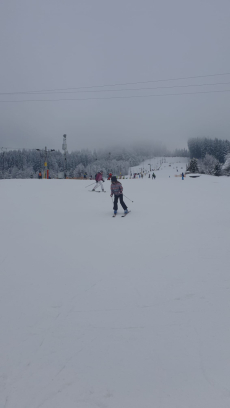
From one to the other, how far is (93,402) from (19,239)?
5.28 meters

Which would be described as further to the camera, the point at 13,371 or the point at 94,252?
the point at 94,252

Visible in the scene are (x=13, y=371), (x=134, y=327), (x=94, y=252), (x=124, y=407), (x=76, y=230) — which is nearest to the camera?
(x=124, y=407)

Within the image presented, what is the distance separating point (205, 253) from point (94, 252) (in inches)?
108

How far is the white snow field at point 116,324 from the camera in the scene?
6.79 ft

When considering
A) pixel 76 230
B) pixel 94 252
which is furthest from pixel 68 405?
pixel 76 230

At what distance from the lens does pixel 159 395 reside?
6.62 ft

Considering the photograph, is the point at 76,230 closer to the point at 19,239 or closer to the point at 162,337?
the point at 19,239

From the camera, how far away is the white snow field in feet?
6.79

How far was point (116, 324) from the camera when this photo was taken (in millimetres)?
2910

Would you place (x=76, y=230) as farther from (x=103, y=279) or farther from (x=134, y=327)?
(x=134, y=327)

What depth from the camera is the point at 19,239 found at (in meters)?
6.45

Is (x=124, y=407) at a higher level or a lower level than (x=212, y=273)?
lower

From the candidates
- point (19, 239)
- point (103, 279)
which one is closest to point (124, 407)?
point (103, 279)

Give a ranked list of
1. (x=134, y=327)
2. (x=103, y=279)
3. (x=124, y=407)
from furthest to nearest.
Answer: (x=103, y=279), (x=134, y=327), (x=124, y=407)
